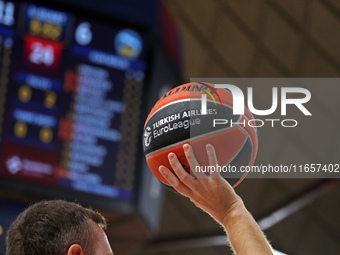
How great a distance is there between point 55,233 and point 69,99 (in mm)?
2548

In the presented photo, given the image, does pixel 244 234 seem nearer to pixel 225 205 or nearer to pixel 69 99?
pixel 225 205

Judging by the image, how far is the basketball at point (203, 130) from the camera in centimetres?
212

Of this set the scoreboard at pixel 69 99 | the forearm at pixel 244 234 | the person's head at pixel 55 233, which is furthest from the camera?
the scoreboard at pixel 69 99

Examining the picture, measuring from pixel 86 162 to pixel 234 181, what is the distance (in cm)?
223

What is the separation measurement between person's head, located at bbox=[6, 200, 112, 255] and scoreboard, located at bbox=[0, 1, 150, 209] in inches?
88.6

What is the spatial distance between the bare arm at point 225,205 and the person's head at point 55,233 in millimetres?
300

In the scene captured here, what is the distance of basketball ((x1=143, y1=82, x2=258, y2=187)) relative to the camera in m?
2.12

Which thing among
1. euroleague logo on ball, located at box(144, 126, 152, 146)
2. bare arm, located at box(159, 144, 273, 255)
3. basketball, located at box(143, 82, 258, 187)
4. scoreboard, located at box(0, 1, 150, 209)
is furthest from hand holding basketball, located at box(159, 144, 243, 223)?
scoreboard, located at box(0, 1, 150, 209)

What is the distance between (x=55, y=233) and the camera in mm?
1832

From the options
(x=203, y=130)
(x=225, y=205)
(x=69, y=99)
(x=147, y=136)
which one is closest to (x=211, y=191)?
(x=225, y=205)

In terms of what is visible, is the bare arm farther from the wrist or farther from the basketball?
the basketball

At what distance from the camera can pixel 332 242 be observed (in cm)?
768

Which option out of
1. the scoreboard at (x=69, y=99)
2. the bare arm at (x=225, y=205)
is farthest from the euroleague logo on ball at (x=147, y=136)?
the scoreboard at (x=69, y=99)

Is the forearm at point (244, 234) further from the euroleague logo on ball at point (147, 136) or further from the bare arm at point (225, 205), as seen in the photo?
the euroleague logo on ball at point (147, 136)
